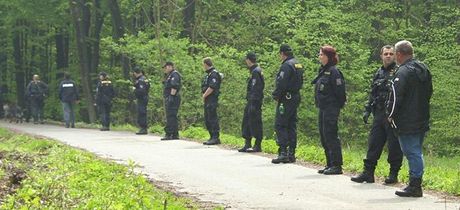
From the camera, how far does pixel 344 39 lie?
2753 centimetres

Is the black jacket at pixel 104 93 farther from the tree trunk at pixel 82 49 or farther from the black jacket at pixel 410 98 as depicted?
the black jacket at pixel 410 98

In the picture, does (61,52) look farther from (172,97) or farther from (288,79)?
(288,79)

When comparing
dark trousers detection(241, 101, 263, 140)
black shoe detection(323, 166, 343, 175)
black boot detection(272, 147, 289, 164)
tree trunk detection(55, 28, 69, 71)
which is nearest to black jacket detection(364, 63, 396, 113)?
black shoe detection(323, 166, 343, 175)

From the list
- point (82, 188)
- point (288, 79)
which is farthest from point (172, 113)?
point (82, 188)

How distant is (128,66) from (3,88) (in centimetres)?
1496

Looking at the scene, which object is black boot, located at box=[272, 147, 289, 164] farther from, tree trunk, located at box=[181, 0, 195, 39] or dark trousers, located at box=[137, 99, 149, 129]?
tree trunk, located at box=[181, 0, 195, 39]

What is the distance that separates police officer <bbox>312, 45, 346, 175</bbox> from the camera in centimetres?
1018

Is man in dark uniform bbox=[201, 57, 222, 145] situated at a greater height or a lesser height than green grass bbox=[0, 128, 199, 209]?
greater

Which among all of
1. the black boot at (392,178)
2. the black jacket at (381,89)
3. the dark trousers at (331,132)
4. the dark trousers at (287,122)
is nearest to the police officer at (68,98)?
the dark trousers at (287,122)

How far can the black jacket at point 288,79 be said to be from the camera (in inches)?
445

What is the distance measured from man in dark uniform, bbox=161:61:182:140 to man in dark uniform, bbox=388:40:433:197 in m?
9.40

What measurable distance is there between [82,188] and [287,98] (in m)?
4.57

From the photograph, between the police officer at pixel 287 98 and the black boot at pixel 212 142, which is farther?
the black boot at pixel 212 142

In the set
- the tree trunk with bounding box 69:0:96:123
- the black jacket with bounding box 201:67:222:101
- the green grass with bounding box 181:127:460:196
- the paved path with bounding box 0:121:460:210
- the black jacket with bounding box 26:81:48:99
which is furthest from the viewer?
the tree trunk with bounding box 69:0:96:123
